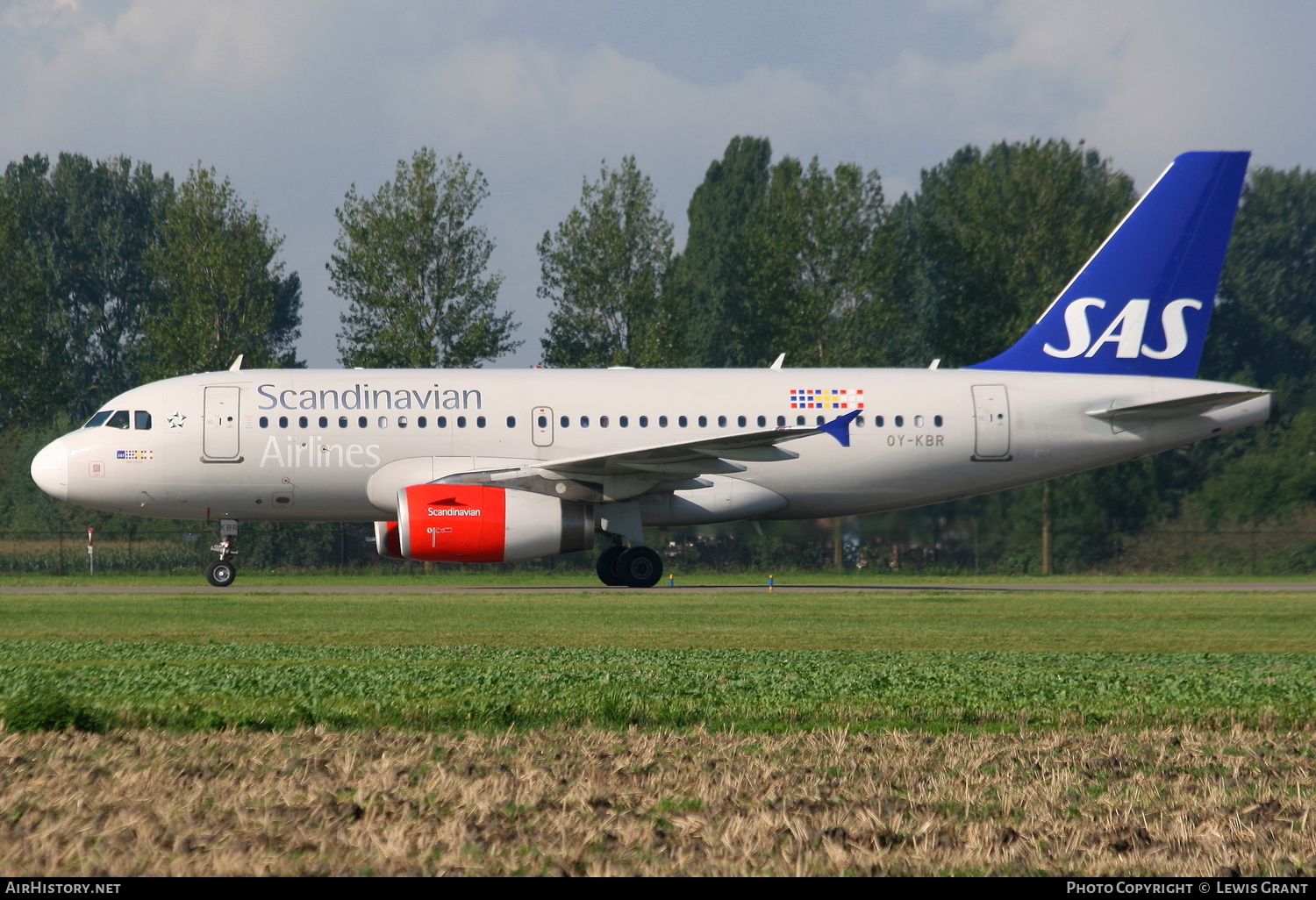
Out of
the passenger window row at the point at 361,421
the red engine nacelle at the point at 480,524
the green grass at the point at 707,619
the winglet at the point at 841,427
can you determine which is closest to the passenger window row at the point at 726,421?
the winglet at the point at 841,427

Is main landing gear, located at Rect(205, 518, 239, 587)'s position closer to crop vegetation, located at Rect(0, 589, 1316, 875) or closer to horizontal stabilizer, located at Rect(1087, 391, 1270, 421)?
crop vegetation, located at Rect(0, 589, 1316, 875)

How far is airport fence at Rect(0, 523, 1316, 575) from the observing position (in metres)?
30.0

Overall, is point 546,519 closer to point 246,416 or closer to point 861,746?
point 246,416

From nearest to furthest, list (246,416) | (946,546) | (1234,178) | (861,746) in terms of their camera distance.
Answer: (861,746)
(246,416)
(1234,178)
(946,546)

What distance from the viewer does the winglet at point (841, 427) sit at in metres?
20.5

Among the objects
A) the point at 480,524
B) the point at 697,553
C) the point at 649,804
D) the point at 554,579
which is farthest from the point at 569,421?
the point at 649,804

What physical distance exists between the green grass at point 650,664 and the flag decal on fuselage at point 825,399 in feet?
20.3

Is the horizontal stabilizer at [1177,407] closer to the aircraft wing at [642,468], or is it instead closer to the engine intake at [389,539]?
the aircraft wing at [642,468]

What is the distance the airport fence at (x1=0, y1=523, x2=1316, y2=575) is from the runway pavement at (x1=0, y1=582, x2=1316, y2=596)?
14.0 feet

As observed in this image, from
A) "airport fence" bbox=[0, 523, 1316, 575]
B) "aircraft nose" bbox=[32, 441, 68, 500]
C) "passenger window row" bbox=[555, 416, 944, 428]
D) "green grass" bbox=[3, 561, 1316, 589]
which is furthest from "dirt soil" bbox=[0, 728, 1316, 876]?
"airport fence" bbox=[0, 523, 1316, 575]

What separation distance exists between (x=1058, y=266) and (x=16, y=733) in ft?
122

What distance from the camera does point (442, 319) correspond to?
3791cm

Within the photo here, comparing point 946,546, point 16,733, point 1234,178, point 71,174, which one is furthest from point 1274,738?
point 71,174

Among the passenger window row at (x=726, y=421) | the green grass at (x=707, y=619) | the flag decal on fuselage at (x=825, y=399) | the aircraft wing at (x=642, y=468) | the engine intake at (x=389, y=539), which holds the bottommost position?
the green grass at (x=707, y=619)
